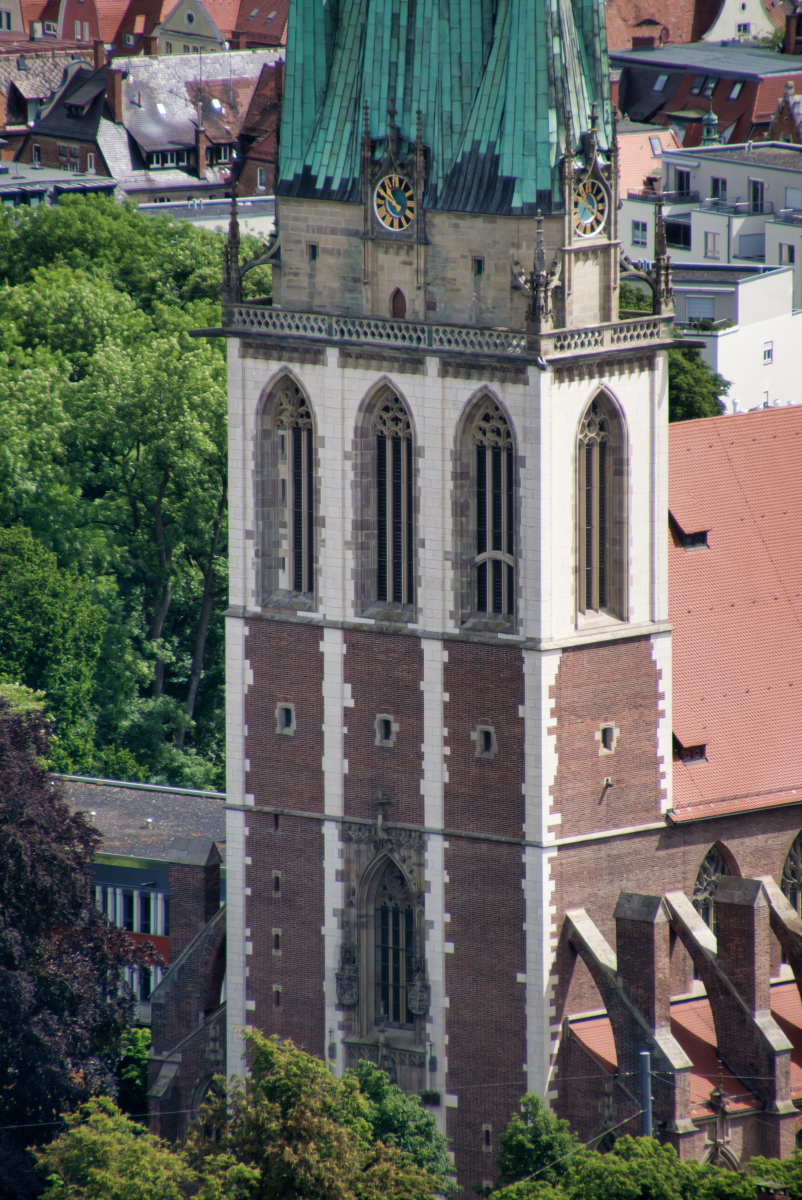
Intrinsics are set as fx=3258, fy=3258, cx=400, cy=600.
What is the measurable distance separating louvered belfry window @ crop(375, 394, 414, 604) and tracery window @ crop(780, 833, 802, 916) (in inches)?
488

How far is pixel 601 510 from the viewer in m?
78.7

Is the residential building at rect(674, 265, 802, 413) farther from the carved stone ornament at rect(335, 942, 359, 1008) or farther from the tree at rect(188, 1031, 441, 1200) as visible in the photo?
the tree at rect(188, 1031, 441, 1200)

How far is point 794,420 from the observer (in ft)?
278

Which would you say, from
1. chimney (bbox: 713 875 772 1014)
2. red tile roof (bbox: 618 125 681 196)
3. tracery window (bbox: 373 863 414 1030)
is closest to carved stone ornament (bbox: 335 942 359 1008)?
tracery window (bbox: 373 863 414 1030)

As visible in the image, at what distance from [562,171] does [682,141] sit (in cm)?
12205

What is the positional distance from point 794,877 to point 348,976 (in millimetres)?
11934

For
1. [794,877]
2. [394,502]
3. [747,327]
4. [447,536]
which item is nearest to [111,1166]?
[447,536]

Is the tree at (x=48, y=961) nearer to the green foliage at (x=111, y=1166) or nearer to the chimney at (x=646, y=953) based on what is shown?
the green foliage at (x=111, y=1166)

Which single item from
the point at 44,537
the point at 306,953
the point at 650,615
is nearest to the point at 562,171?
the point at 650,615

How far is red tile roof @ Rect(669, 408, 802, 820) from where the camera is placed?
268 ft

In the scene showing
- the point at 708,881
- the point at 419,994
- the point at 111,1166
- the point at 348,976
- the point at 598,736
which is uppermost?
the point at 598,736

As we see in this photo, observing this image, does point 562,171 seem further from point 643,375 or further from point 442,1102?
point 442,1102

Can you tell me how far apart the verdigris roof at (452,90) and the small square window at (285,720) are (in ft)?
41.8

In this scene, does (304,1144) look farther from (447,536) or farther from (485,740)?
(447,536)
